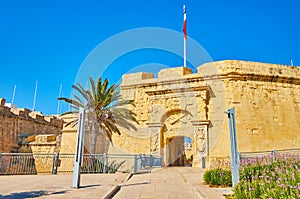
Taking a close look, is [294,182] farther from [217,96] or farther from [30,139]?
[30,139]

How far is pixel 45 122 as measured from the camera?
23984mm

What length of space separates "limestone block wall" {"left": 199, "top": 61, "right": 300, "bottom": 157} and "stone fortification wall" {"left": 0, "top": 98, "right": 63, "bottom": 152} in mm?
15054

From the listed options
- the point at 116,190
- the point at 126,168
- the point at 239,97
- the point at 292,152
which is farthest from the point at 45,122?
the point at 292,152

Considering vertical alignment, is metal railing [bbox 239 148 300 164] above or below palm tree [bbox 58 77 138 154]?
below

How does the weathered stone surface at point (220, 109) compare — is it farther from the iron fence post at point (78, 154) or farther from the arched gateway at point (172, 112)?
the iron fence post at point (78, 154)

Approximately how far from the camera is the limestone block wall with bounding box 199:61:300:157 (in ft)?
51.0

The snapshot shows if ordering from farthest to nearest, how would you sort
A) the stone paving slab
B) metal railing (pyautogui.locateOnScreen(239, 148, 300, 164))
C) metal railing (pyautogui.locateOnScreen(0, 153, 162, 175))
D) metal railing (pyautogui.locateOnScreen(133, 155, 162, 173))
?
metal railing (pyautogui.locateOnScreen(133, 155, 162, 173)) → metal railing (pyautogui.locateOnScreen(0, 153, 162, 175)) → metal railing (pyautogui.locateOnScreen(239, 148, 300, 164)) → the stone paving slab

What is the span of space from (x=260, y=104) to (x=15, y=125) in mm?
18486

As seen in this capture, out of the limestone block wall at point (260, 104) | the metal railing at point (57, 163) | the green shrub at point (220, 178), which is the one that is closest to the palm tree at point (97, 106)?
the metal railing at point (57, 163)

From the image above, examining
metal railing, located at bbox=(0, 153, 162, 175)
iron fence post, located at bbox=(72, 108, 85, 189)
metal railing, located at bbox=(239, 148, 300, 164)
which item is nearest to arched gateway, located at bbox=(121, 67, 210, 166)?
metal railing, located at bbox=(0, 153, 162, 175)

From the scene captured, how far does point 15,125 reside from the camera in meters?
20.0

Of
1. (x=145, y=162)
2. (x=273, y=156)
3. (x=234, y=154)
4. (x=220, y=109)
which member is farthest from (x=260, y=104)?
(x=234, y=154)

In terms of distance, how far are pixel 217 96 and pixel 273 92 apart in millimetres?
3882

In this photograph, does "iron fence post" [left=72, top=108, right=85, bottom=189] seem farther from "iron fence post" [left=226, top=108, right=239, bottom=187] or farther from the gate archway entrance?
the gate archway entrance
